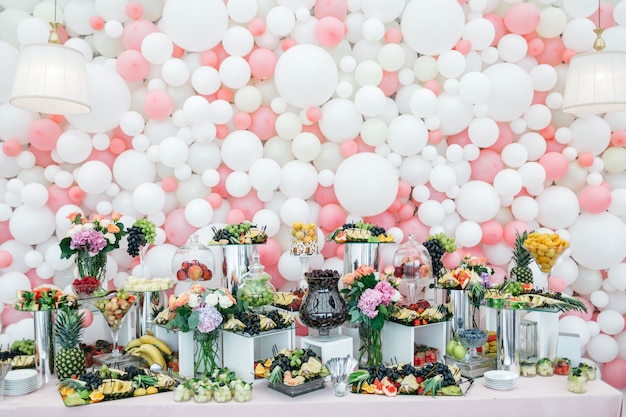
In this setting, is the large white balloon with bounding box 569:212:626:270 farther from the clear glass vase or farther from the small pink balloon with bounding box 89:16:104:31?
the small pink balloon with bounding box 89:16:104:31

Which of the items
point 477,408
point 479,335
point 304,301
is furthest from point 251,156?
point 477,408

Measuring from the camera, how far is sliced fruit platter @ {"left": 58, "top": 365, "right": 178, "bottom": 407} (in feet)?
8.54

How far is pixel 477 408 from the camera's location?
8.78ft

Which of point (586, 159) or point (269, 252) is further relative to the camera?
point (586, 159)

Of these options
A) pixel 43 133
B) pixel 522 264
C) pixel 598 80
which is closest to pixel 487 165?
pixel 522 264

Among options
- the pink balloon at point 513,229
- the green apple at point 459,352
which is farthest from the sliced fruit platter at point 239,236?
the pink balloon at point 513,229

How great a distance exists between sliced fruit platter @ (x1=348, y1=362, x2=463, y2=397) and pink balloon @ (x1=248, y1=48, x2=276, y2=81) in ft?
7.39

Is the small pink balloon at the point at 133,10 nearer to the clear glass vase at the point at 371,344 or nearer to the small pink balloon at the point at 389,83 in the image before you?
the small pink balloon at the point at 389,83

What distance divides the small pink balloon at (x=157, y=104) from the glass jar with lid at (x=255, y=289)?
55.8 inches

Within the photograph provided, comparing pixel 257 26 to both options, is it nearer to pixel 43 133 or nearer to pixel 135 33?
pixel 135 33

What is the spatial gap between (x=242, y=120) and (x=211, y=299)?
1585 millimetres

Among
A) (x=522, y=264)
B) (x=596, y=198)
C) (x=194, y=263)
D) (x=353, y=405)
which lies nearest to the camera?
(x=353, y=405)

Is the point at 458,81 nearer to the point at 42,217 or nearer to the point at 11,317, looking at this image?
the point at 42,217

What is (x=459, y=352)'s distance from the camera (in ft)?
10.2
